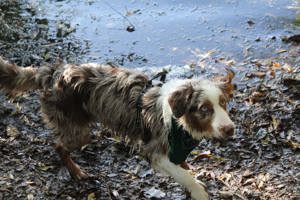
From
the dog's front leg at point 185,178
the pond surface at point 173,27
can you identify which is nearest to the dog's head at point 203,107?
the dog's front leg at point 185,178

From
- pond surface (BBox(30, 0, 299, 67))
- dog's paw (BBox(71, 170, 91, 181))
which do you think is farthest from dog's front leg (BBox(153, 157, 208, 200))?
pond surface (BBox(30, 0, 299, 67))

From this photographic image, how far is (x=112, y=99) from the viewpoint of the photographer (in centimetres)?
498

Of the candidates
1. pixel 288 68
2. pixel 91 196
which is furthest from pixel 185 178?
pixel 288 68

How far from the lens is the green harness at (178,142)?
181 inches

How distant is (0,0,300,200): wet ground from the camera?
542 centimetres

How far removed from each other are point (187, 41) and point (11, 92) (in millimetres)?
3478

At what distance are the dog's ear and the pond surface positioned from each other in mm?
3105

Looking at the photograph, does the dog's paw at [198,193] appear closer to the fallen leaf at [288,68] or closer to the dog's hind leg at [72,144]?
the dog's hind leg at [72,144]

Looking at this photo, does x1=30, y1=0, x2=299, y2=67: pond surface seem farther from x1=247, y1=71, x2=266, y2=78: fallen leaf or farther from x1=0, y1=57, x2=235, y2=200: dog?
x1=0, y1=57, x2=235, y2=200: dog

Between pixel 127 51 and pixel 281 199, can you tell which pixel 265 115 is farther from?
pixel 127 51

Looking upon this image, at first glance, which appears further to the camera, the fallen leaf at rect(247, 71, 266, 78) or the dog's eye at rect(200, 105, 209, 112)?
the fallen leaf at rect(247, 71, 266, 78)

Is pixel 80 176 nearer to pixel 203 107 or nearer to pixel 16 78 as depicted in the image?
pixel 16 78

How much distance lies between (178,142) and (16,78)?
74.2 inches

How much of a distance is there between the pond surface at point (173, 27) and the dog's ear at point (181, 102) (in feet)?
10.2
